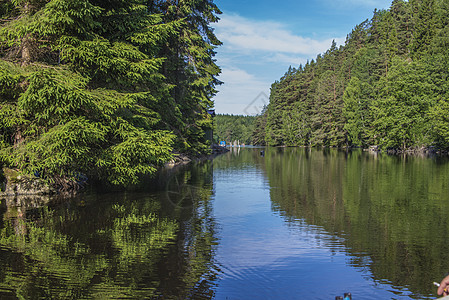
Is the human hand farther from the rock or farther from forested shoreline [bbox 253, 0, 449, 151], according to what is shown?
forested shoreline [bbox 253, 0, 449, 151]

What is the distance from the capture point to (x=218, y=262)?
816cm

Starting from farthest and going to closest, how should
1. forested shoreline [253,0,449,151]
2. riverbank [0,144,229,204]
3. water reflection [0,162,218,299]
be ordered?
forested shoreline [253,0,449,151] < riverbank [0,144,229,204] < water reflection [0,162,218,299]

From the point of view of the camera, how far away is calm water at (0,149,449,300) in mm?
6727

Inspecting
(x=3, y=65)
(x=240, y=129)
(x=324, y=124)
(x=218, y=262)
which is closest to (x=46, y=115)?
(x=3, y=65)

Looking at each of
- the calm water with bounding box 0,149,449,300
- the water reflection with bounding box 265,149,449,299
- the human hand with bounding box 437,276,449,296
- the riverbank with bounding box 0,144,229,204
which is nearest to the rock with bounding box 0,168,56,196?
the riverbank with bounding box 0,144,229,204

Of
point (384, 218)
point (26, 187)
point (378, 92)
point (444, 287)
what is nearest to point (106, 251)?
point (444, 287)

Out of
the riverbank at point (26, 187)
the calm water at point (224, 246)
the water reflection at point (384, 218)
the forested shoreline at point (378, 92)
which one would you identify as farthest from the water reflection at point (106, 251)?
the forested shoreline at point (378, 92)

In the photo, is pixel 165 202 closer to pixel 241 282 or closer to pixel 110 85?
pixel 110 85

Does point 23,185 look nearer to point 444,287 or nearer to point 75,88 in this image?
point 75,88

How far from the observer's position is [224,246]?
9.35 m

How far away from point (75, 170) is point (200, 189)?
651 cm

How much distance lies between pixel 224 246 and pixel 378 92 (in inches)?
2772

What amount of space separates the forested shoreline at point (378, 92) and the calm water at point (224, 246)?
4114 cm

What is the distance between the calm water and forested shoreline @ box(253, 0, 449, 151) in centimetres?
4114
